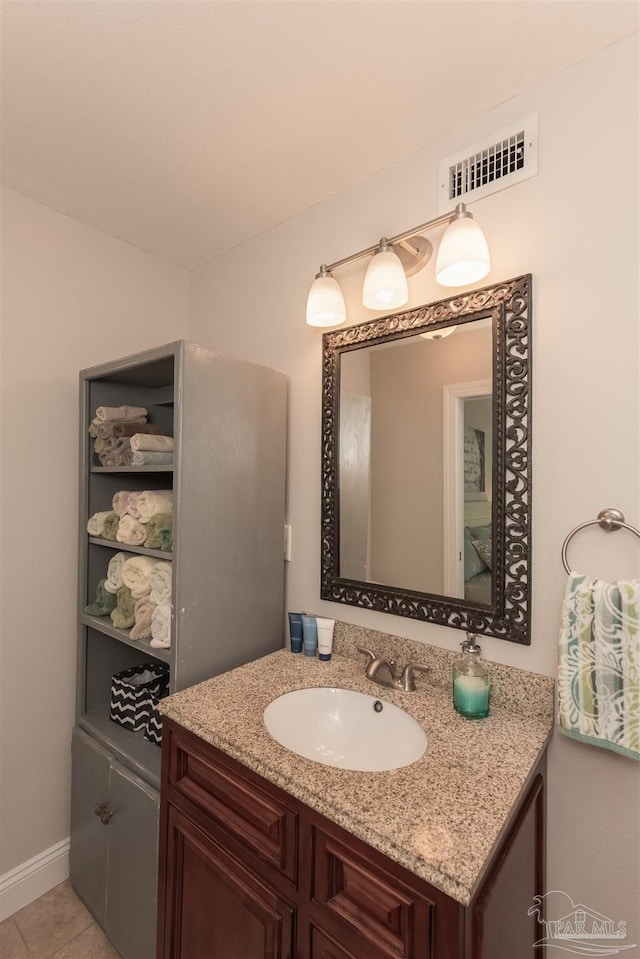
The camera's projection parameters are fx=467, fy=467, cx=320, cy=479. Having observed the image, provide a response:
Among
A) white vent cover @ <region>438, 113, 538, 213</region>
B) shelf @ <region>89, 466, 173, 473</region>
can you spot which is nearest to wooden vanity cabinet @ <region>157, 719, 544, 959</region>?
shelf @ <region>89, 466, 173, 473</region>

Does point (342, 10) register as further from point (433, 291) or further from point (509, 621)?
point (509, 621)

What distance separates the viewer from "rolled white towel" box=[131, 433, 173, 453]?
5.02 feet

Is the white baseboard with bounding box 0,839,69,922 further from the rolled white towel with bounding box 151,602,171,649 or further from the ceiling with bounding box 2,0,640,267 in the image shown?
the ceiling with bounding box 2,0,640,267

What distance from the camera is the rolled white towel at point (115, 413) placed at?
164cm

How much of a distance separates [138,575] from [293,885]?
37.1 inches

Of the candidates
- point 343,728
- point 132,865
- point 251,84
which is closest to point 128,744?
point 132,865

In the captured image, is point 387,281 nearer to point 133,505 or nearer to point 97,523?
point 133,505

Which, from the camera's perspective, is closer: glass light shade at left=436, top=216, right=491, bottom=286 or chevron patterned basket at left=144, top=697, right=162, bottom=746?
glass light shade at left=436, top=216, right=491, bottom=286

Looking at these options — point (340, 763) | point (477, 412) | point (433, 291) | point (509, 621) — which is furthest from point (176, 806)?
point (433, 291)

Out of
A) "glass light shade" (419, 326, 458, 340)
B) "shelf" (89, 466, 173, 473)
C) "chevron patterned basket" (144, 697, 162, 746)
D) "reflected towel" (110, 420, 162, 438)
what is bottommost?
"chevron patterned basket" (144, 697, 162, 746)

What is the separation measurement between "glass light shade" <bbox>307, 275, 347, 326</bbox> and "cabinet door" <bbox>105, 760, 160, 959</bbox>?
147 cm

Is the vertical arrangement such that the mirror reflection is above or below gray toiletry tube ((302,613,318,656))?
above

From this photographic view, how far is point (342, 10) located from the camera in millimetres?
998

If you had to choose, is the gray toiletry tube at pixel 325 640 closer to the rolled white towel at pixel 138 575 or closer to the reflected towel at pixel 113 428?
the rolled white towel at pixel 138 575
